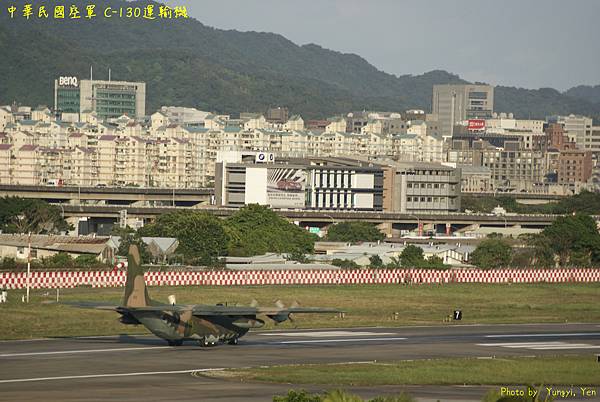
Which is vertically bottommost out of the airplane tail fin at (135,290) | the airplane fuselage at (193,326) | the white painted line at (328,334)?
the white painted line at (328,334)

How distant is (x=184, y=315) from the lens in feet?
243

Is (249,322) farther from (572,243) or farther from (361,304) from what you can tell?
(572,243)

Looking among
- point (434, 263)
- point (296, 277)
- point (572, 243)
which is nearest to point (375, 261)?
point (434, 263)

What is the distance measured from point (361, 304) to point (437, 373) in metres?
38.1

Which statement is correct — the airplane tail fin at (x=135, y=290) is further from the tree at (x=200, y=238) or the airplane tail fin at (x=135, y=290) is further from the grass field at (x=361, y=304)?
the tree at (x=200, y=238)

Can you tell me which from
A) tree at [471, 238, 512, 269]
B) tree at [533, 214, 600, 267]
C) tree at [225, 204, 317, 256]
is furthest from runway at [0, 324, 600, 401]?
tree at [225, 204, 317, 256]

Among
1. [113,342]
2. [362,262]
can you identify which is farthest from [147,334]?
[362,262]

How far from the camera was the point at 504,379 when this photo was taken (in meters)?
65.9

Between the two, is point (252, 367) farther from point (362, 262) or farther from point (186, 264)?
point (362, 262)

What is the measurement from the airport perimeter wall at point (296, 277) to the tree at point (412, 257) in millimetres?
23118

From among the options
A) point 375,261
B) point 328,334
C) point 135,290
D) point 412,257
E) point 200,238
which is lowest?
point 328,334

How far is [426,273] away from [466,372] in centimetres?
5682

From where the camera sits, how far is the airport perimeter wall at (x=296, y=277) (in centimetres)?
10846

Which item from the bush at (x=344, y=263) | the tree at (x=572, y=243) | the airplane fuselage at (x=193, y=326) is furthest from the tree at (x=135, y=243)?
the airplane fuselage at (x=193, y=326)
